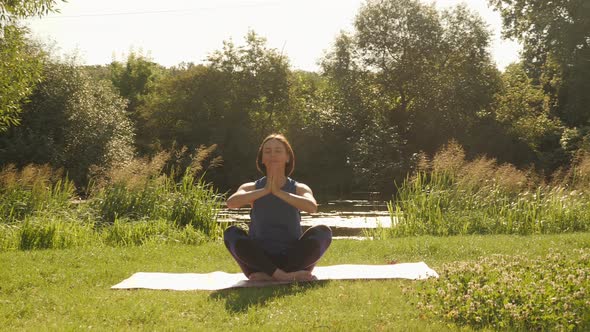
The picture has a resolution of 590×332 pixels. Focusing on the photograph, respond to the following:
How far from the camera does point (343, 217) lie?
16.7 meters

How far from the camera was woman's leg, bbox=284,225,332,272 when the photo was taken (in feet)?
20.7

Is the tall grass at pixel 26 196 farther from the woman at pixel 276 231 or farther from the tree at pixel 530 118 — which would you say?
the tree at pixel 530 118

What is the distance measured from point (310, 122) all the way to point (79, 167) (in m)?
12.7

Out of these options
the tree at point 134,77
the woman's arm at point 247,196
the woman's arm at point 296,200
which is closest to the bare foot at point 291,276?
the woman's arm at point 296,200

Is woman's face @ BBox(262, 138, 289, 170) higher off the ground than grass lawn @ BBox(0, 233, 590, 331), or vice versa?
woman's face @ BBox(262, 138, 289, 170)

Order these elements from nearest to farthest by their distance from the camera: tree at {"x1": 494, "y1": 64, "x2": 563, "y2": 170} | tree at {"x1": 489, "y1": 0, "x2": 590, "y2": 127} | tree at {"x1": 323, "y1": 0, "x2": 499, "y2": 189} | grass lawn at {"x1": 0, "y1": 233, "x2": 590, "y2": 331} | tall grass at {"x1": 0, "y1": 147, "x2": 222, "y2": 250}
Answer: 1. grass lawn at {"x1": 0, "y1": 233, "x2": 590, "y2": 331}
2. tall grass at {"x1": 0, "y1": 147, "x2": 222, "y2": 250}
3. tree at {"x1": 489, "y1": 0, "x2": 590, "y2": 127}
4. tree at {"x1": 494, "y1": 64, "x2": 563, "y2": 170}
5. tree at {"x1": 323, "y1": 0, "x2": 499, "y2": 189}

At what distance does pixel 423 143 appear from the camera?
31.9 metres

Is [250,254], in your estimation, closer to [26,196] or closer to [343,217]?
[26,196]

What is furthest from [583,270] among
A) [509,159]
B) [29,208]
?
[509,159]

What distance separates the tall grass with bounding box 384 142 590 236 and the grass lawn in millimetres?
2227

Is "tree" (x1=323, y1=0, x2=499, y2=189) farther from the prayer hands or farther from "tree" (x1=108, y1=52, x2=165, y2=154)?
the prayer hands

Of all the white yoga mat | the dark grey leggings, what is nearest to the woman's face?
the dark grey leggings

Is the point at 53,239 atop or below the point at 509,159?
below

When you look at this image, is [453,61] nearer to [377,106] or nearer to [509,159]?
[377,106]
